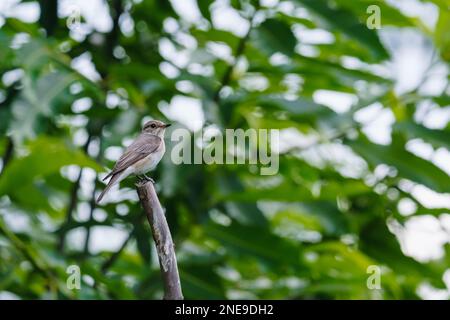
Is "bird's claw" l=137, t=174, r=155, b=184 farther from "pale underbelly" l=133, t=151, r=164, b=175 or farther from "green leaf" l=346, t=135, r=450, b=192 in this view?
"green leaf" l=346, t=135, r=450, b=192

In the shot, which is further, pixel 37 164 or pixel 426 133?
pixel 426 133

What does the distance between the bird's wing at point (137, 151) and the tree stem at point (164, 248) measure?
462 mm

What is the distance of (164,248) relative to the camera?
293 cm

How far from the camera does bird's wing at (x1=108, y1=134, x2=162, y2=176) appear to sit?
3.71 m

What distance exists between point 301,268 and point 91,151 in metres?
1.40

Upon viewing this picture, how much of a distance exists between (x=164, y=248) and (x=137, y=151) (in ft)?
3.05

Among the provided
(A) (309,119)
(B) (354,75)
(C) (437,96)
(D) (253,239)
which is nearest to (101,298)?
(D) (253,239)

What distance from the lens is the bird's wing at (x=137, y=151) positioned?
371cm

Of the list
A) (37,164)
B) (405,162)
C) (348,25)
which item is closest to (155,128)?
(37,164)

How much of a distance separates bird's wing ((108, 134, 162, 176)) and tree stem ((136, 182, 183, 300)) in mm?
462

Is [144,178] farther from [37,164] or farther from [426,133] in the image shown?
[426,133]

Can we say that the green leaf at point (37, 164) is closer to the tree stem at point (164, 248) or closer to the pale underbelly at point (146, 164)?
the pale underbelly at point (146, 164)

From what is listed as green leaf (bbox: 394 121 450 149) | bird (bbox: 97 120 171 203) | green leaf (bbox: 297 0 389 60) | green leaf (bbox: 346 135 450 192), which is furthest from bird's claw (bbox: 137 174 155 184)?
green leaf (bbox: 394 121 450 149)

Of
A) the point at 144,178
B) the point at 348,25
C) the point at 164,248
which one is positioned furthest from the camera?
the point at 348,25
